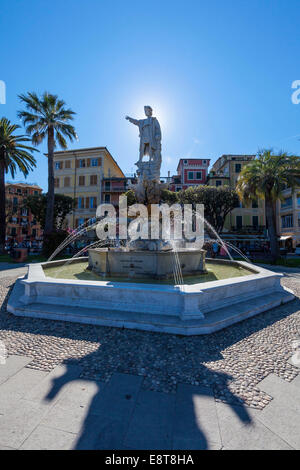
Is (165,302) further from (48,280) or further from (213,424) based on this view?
(48,280)

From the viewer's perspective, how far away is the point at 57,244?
19.6 meters

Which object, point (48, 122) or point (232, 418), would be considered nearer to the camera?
point (232, 418)

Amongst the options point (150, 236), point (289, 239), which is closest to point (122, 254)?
point (150, 236)

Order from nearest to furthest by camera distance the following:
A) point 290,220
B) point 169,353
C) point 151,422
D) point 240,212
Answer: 1. point 151,422
2. point 169,353
3. point 290,220
4. point 240,212

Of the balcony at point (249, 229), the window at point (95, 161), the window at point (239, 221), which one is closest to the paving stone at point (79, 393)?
the balcony at point (249, 229)

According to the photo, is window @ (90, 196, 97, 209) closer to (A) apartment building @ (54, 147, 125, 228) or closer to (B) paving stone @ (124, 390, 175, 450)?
(A) apartment building @ (54, 147, 125, 228)

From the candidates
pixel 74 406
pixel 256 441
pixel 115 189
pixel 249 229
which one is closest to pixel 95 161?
pixel 115 189

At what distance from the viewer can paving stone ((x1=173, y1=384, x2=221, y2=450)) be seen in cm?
188

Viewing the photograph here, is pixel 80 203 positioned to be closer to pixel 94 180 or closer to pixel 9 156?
pixel 94 180

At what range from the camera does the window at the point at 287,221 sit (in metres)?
35.7

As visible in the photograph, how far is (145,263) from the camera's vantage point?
6.83 m

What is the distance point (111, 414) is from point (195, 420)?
0.81m

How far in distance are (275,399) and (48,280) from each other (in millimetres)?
4775

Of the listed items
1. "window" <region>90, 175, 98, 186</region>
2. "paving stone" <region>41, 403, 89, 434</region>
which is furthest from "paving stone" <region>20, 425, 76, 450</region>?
"window" <region>90, 175, 98, 186</region>
